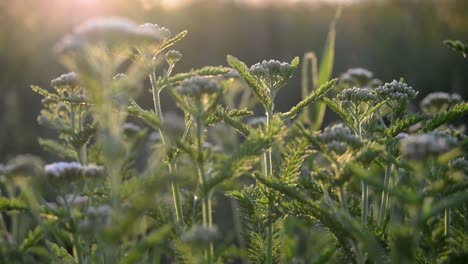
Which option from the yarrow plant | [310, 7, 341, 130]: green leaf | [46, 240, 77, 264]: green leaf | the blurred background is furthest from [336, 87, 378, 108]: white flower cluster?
the blurred background

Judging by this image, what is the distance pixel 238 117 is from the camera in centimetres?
332

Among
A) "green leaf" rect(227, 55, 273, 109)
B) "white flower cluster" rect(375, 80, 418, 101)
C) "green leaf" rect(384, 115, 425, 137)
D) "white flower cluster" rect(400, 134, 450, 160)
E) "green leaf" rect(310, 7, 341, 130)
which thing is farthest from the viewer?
"green leaf" rect(310, 7, 341, 130)

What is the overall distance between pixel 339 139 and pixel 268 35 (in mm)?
14393

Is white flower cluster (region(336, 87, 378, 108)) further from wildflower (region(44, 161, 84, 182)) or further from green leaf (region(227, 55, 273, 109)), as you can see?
wildflower (region(44, 161, 84, 182))

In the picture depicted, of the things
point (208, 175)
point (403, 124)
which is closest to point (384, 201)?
point (403, 124)

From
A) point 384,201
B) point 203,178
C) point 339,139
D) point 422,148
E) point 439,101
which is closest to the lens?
point 422,148

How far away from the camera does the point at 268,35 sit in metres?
16.8

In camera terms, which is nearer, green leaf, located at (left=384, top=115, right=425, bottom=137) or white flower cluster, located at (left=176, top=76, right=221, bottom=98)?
white flower cluster, located at (left=176, top=76, right=221, bottom=98)

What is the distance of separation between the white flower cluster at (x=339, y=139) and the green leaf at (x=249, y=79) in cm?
61

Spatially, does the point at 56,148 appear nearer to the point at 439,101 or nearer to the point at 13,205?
the point at 13,205

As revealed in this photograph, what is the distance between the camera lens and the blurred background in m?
13.4

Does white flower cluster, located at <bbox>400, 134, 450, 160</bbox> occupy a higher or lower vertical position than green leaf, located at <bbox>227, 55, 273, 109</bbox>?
lower

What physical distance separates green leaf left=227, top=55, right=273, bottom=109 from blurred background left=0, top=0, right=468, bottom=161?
8581 millimetres

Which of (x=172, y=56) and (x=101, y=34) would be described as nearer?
(x=101, y=34)
